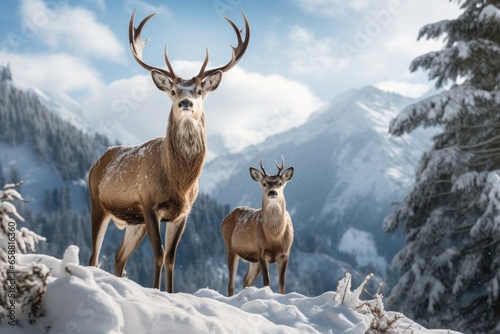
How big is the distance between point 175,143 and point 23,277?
3.17 metres

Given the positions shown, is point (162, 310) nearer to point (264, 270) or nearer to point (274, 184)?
point (264, 270)

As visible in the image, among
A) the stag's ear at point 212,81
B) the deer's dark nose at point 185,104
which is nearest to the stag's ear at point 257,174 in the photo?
the stag's ear at point 212,81

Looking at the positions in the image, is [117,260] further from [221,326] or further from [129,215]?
[221,326]

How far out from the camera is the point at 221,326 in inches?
125

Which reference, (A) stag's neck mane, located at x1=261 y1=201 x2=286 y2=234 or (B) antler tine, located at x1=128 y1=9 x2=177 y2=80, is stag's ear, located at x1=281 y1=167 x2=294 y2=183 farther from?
(B) antler tine, located at x1=128 y1=9 x2=177 y2=80

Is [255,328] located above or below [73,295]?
below

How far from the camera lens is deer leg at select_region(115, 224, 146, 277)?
20.9ft

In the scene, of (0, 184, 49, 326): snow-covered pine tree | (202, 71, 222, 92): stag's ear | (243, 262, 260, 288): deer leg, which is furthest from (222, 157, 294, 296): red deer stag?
(0, 184, 49, 326): snow-covered pine tree

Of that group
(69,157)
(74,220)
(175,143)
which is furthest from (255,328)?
(69,157)

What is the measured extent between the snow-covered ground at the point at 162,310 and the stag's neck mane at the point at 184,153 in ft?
4.50

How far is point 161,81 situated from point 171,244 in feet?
5.74

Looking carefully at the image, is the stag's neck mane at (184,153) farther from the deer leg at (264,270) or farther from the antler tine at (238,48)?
the deer leg at (264,270)

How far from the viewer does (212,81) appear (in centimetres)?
A: 594

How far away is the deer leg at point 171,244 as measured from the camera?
5445 mm
